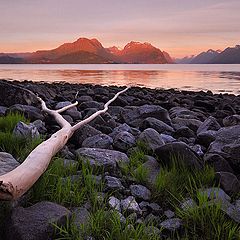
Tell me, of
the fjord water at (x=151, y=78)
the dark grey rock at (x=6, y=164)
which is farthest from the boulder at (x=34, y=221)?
the fjord water at (x=151, y=78)

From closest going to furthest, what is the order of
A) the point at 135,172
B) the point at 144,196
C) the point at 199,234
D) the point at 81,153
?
the point at 199,234, the point at 144,196, the point at 135,172, the point at 81,153

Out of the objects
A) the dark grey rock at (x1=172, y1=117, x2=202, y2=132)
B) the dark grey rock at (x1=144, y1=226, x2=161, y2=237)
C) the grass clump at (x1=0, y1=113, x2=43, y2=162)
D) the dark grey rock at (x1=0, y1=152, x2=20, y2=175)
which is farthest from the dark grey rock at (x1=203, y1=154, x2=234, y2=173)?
the dark grey rock at (x1=172, y1=117, x2=202, y2=132)

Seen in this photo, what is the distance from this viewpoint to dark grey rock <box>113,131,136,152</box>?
466 centimetres

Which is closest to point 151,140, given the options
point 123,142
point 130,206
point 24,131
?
point 123,142

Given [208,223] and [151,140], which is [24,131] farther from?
[208,223]

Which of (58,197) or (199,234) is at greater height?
(58,197)

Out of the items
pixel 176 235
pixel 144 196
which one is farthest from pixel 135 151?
pixel 176 235

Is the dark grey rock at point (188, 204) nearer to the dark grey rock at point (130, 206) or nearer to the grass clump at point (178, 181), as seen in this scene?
the grass clump at point (178, 181)

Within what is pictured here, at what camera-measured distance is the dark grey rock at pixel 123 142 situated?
4660mm

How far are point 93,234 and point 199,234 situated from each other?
0.81m

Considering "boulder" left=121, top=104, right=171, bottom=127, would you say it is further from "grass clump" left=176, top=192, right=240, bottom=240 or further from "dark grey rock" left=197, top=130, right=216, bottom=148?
"grass clump" left=176, top=192, right=240, bottom=240

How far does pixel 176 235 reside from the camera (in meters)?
2.67

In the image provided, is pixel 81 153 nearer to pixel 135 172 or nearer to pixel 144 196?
pixel 135 172

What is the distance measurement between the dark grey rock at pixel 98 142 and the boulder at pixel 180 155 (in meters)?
0.86
